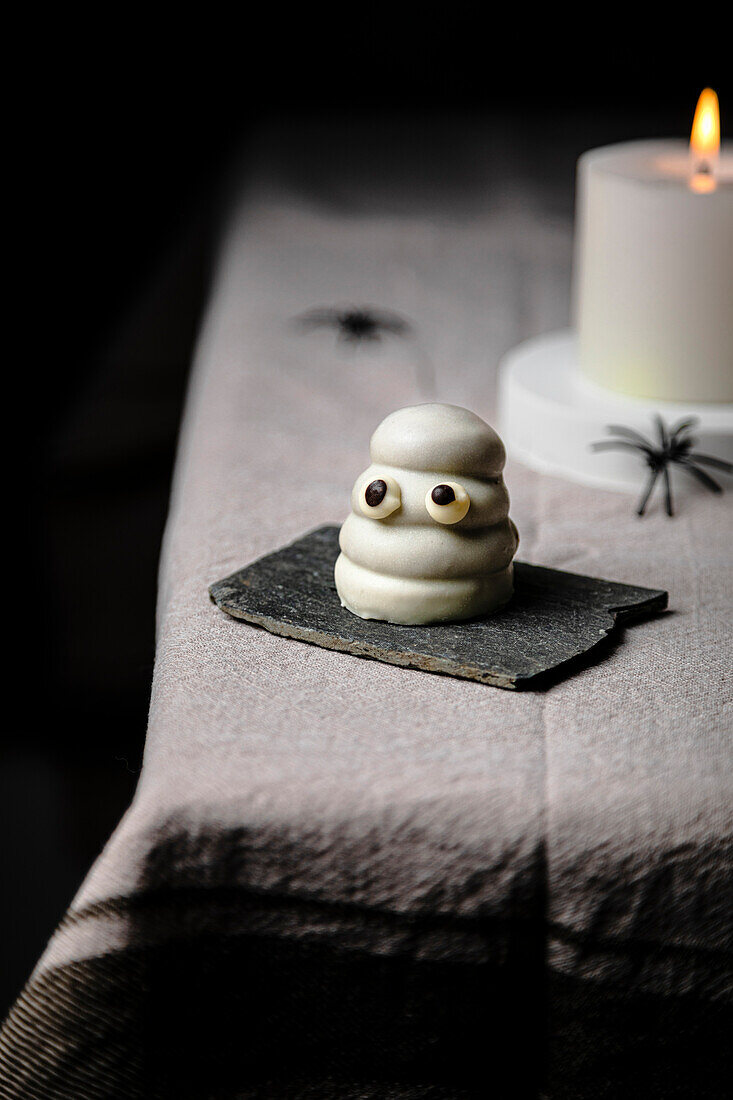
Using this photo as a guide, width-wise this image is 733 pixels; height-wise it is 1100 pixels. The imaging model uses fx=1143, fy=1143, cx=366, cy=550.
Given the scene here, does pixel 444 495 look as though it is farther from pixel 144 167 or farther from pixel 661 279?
pixel 144 167

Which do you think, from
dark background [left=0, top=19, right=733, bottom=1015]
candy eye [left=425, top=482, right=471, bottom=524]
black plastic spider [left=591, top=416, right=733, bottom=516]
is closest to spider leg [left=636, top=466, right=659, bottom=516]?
black plastic spider [left=591, top=416, right=733, bottom=516]

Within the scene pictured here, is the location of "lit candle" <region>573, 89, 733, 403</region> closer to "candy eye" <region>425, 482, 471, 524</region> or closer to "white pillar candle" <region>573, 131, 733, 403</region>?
"white pillar candle" <region>573, 131, 733, 403</region>

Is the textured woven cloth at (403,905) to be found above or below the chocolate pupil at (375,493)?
below

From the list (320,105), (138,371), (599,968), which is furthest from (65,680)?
(320,105)

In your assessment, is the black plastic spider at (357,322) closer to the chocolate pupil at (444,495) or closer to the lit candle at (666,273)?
the lit candle at (666,273)

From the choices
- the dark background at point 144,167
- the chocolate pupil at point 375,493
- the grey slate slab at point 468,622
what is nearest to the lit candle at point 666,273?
the grey slate slab at point 468,622
